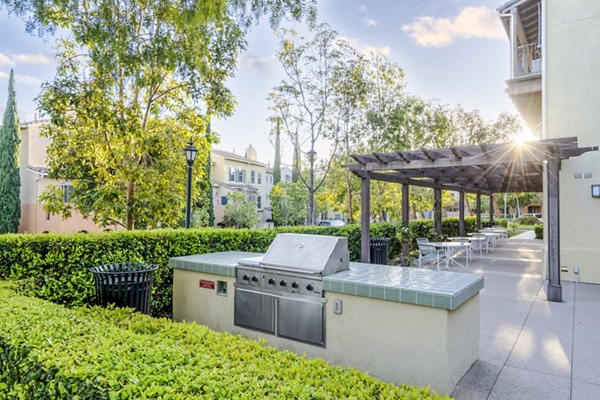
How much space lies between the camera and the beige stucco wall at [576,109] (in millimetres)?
8250

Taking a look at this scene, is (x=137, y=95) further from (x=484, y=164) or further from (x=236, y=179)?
(x=236, y=179)

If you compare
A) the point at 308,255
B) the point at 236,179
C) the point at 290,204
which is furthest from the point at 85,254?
the point at 236,179

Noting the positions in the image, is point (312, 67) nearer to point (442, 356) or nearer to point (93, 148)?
point (93, 148)

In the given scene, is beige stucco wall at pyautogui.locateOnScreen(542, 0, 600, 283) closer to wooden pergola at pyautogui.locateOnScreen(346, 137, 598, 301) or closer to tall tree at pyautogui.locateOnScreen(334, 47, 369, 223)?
wooden pergola at pyautogui.locateOnScreen(346, 137, 598, 301)

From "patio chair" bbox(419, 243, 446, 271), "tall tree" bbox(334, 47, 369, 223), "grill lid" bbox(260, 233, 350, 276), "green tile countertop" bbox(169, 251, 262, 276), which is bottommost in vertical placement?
"patio chair" bbox(419, 243, 446, 271)

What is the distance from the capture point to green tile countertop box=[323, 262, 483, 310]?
318 cm

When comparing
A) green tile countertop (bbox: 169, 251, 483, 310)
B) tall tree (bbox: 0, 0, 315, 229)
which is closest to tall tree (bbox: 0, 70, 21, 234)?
tall tree (bbox: 0, 0, 315, 229)

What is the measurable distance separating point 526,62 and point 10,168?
24.7 m

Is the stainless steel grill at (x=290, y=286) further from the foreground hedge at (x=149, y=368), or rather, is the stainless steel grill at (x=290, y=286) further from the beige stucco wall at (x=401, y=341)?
the foreground hedge at (x=149, y=368)

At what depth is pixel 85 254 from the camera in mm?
5316

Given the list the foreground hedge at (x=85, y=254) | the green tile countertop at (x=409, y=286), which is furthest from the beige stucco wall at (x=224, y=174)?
the green tile countertop at (x=409, y=286)

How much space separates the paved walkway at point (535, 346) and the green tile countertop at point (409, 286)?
0.87 m

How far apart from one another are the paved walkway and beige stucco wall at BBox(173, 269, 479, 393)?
0.98 ft

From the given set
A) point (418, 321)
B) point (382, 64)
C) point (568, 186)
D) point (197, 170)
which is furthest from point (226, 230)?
point (382, 64)
